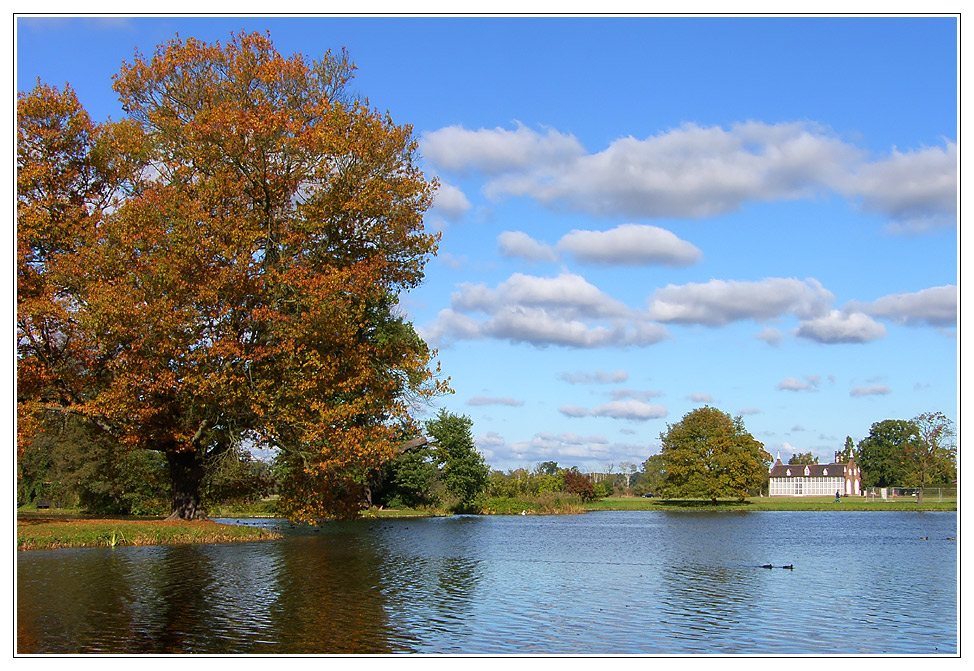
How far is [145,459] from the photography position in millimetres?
50938

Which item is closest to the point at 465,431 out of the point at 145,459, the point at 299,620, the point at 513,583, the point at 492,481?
the point at 492,481

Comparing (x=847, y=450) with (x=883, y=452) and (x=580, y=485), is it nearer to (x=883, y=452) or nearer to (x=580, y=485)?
(x=883, y=452)

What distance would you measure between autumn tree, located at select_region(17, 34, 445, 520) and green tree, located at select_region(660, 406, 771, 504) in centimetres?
6771

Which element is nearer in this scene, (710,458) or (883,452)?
(710,458)

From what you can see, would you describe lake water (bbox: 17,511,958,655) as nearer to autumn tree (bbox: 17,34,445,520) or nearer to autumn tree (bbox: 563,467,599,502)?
autumn tree (bbox: 17,34,445,520)

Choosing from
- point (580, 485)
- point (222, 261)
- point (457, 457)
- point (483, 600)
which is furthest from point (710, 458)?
point (483, 600)

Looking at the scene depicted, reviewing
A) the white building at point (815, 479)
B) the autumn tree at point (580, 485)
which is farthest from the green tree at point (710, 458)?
the white building at point (815, 479)

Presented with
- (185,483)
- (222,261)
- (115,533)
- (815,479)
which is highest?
(222,261)

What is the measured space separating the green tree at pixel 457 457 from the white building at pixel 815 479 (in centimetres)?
11670

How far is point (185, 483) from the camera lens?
38.8m

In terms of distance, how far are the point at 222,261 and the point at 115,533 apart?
446 inches

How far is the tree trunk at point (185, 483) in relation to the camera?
3856 cm

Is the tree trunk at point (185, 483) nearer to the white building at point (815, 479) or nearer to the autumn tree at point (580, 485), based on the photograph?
the autumn tree at point (580, 485)
